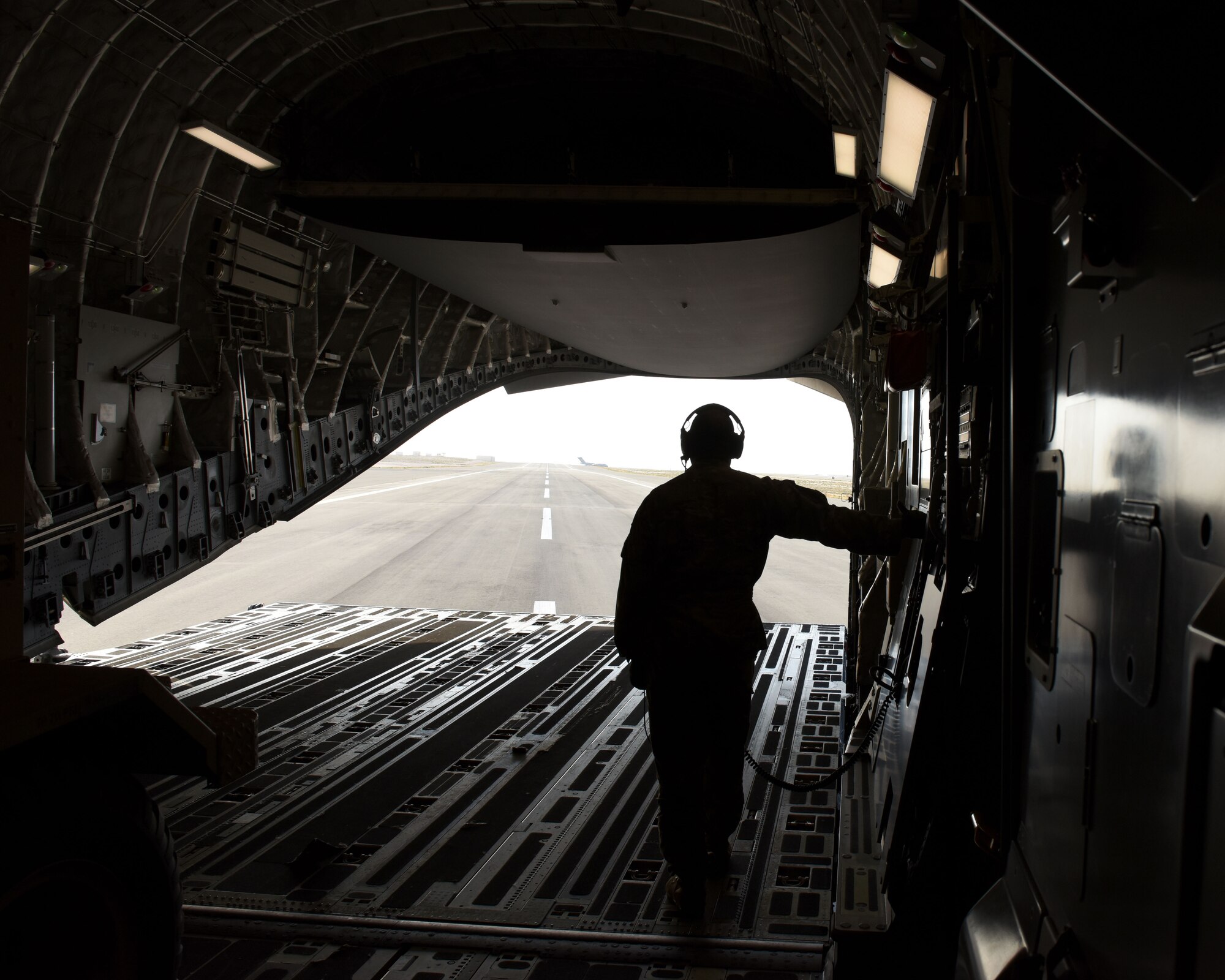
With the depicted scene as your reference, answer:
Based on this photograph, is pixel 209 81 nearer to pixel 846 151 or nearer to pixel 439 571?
pixel 846 151

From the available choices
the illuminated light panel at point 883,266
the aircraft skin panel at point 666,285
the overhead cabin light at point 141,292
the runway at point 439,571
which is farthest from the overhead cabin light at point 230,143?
the runway at point 439,571

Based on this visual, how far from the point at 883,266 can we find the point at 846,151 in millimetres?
1057

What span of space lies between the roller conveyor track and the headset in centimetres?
103

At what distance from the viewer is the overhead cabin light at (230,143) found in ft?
22.8

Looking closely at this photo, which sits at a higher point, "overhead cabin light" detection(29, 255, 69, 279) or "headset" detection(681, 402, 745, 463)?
"overhead cabin light" detection(29, 255, 69, 279)

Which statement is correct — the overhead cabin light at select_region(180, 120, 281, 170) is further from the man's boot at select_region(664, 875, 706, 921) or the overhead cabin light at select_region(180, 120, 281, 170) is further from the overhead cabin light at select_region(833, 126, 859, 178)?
the man's boot at select_region(664, 875, 706, 921)

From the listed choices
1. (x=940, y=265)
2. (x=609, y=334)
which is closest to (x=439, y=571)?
(x=609, y=334)

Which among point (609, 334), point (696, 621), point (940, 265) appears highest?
point (609, 334)

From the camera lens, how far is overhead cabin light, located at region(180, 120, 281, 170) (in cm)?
695

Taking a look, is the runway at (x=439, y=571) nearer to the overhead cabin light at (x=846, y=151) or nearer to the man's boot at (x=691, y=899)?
the overhead cabin light at (x=846, y=151)

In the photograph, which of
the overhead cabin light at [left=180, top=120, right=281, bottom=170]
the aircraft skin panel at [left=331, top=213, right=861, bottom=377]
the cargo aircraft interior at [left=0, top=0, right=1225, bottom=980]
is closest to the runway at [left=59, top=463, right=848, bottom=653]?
the cargo aircraft interior at [left=0, top=0, right=1225, bottom=980]

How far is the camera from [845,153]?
20.3ft

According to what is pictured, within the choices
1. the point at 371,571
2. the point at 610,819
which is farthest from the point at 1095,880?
the point at 371,571

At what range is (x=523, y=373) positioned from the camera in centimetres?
1639
